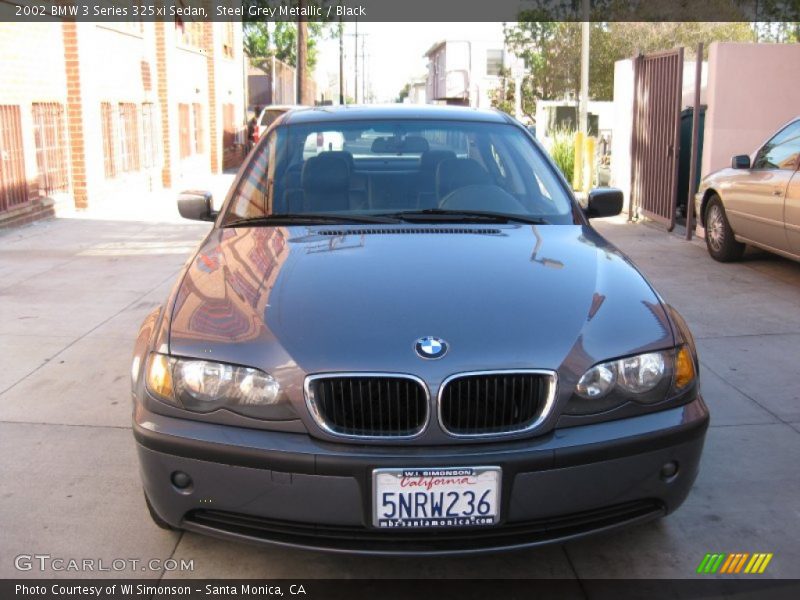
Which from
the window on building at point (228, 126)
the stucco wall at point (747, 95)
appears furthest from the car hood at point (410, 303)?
the window on building at point (228, 126)

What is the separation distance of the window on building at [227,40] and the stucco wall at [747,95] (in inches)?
698

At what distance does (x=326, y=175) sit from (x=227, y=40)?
23.6m

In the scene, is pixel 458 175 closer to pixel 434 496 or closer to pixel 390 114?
pixel 390 114

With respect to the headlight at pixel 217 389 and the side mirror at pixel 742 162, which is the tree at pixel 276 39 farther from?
the headlight at pixel 217 389

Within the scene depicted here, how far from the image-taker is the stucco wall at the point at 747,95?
10664mm

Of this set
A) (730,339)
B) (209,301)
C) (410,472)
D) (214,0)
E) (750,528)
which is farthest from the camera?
(214,0)

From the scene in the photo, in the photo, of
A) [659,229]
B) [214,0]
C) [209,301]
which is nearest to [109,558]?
[209,301]

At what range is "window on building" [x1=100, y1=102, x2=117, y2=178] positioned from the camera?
15.1 metres

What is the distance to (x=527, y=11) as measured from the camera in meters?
39.7

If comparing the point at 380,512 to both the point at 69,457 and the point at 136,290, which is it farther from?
the point at 136,290

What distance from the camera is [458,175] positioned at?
173 inches

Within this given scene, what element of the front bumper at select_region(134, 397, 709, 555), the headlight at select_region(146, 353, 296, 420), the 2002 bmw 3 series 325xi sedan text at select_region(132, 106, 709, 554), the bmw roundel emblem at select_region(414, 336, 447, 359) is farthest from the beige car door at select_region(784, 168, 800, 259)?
the headlight at select_region(146, 353, 296, 420)

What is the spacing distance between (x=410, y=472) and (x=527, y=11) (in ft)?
130

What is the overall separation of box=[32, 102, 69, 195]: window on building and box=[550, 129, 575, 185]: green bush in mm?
9412
